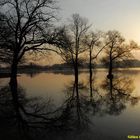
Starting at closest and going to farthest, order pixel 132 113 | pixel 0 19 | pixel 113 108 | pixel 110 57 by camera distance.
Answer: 1. pixel 132 113
2. pixel 113 108
3. pixel 0 19
4. pixel 110 57

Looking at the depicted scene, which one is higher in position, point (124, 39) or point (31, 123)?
point (124, 39)

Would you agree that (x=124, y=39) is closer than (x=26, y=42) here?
No

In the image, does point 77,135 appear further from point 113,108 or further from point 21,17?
point 21,17

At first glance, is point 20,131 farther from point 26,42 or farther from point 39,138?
point 26,42

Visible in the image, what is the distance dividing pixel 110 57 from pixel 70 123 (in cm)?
4645

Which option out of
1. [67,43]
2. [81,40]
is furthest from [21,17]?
[81,40]

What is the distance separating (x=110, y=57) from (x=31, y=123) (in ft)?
153

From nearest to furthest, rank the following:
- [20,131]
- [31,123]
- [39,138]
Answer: [39,138]
[20,131]
[31,123]

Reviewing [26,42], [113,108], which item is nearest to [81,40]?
[26,42]

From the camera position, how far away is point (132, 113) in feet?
36.3

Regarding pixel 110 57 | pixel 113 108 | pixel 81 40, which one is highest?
pixel 81 40

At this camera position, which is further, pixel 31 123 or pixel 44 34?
pixel 44 34

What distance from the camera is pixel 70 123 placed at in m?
9.07

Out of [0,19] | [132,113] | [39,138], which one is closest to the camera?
[39,138]
